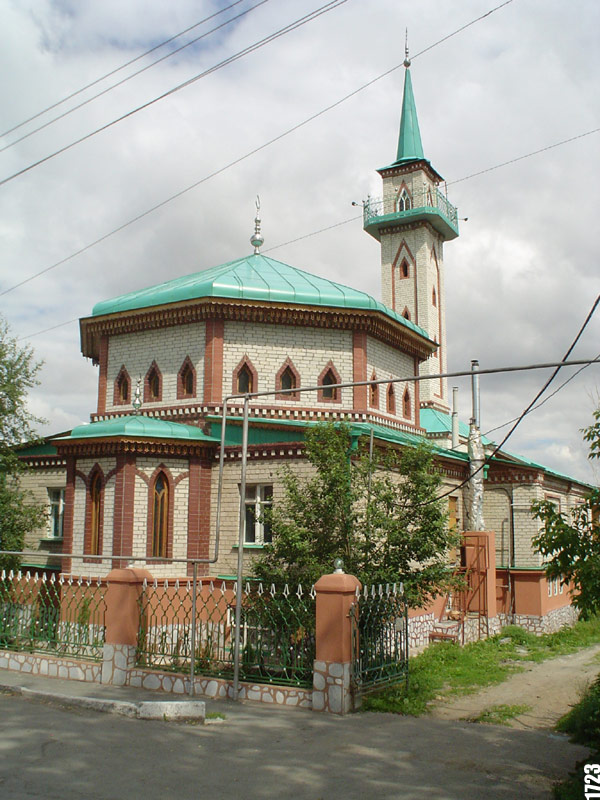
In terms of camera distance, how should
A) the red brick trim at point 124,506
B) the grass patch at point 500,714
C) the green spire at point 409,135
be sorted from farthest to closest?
the green spire at point 409,135, the red brick trim at point 124,506, the grass patch at point 500,714

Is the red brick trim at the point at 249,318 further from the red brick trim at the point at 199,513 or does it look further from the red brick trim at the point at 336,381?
the red brick trim at the point at 199,513

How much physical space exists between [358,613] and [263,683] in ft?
5.53

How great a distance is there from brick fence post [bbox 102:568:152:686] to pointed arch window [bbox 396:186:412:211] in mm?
27318

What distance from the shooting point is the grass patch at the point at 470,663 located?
32.3 feet

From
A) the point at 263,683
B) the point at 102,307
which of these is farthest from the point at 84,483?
the point at 263,683

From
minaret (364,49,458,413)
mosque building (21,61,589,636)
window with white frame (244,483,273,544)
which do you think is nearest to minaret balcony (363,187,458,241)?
minaret (364,49,458,413)

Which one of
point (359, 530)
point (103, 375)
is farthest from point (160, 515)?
point (359, 530)

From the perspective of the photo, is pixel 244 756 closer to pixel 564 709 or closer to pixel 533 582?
pixel 564 709

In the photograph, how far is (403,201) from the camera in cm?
3453

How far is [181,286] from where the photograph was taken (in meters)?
17.9

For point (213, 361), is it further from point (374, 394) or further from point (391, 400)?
point (391, 400)

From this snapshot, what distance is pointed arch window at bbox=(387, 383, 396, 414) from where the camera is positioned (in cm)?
1906

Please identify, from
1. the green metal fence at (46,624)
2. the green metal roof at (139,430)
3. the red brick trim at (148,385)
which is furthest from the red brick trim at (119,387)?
the green metal fence at (46,624)

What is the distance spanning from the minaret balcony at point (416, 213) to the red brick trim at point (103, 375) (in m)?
18.7
